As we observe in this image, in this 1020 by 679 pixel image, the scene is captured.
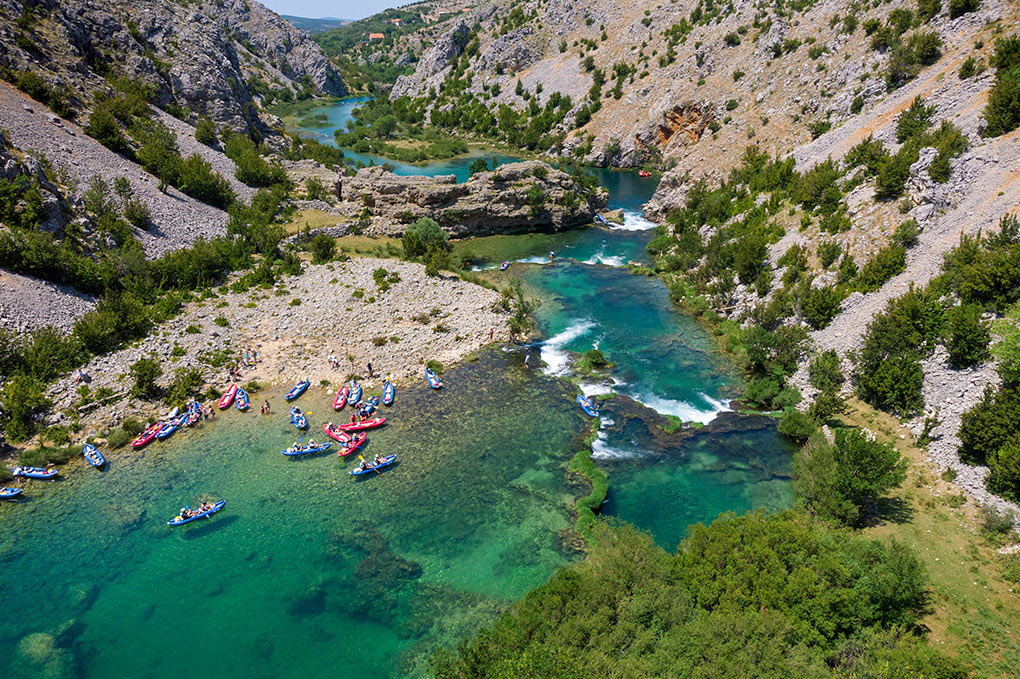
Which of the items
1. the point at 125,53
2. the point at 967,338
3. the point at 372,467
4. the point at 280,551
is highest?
the point at 125,53

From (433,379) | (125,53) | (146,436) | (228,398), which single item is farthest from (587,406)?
(125,53)

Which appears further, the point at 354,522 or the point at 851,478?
the point at 354,522

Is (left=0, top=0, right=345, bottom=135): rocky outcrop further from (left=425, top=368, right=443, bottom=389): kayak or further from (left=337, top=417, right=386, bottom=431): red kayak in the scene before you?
(left=337, top=417, right=386, bottom=431): red kayak

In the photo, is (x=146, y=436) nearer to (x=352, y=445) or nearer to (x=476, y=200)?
(x=352, y=445)

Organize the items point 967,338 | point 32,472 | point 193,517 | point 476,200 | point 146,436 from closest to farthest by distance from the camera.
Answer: point 193,517, point 967,338, point 32,472, point 146,436, point 476,200

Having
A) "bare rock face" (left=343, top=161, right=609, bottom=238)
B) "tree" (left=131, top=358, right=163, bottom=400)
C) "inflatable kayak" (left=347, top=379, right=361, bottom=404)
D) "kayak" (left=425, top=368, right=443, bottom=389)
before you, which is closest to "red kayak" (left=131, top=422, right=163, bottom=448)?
"tree" (left=131, top=358, right=163, bottom=400)

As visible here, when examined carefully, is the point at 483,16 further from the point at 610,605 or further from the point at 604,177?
the point at 610,605

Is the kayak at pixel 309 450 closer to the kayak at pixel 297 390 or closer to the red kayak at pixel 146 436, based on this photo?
the kayak at pixel 297 390
